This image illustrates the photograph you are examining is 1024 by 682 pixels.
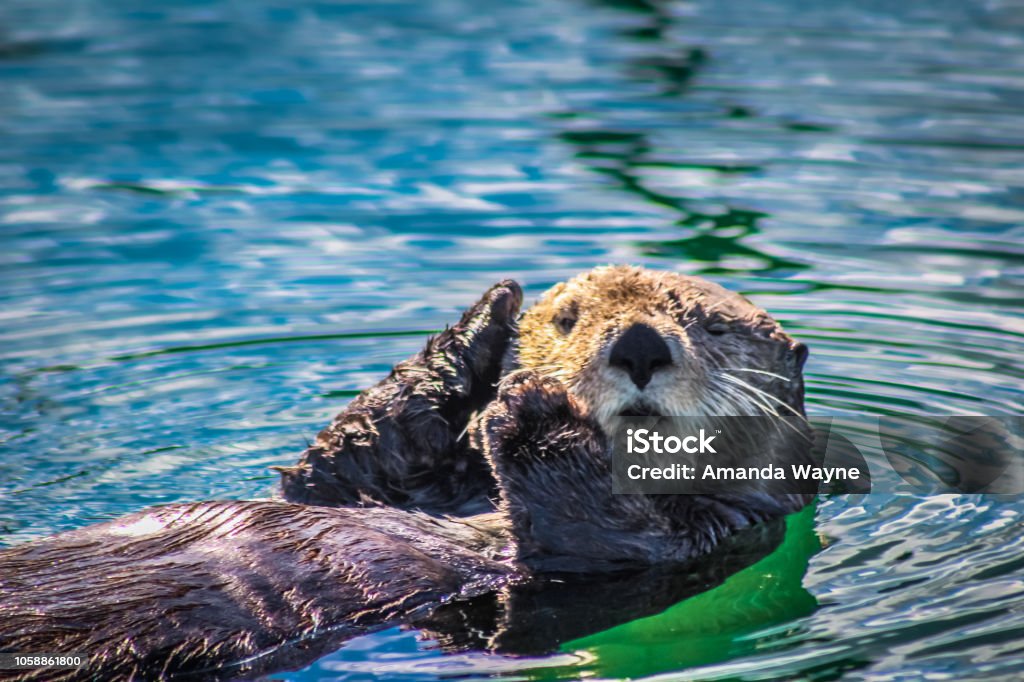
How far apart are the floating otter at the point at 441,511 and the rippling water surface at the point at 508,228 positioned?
8.8 inches

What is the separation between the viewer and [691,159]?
9312 millimetres

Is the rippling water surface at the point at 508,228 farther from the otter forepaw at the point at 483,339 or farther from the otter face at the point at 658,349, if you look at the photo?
the otter forepaw at the point at 483,339

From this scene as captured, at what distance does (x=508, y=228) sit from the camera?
806 cm

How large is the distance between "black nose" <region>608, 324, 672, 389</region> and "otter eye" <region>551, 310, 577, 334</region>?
18.6 inches

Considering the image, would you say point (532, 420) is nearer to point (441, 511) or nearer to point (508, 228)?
point (441, 511)

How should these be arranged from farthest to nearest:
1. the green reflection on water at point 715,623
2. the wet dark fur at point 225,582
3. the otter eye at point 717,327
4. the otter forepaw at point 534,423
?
the otter eye at point 717,327 → the otter forepaw at point 534,423 → the green reflection on water at point 715,623 → the wet dark fur at point 225,582

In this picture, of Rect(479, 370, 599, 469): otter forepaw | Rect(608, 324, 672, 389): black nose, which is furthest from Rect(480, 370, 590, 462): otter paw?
Rect(608, 324, 672, 389): black nose

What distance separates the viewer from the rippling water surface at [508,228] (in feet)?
13.9

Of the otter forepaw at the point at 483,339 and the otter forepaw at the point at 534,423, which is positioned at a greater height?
the otter forepaw at the point at 483,339

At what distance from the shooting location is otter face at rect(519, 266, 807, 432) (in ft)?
13.3

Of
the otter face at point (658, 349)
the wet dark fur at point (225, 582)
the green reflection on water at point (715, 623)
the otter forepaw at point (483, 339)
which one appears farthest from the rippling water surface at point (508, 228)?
the otter forepaw at point (483, 339)

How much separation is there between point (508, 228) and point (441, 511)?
138 inches

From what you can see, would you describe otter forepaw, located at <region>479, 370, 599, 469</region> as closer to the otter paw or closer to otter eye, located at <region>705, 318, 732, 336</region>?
the otter paw

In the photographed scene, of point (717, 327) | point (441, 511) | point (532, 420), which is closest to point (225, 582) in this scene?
point (532, 420)
